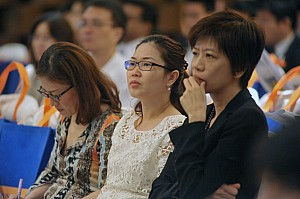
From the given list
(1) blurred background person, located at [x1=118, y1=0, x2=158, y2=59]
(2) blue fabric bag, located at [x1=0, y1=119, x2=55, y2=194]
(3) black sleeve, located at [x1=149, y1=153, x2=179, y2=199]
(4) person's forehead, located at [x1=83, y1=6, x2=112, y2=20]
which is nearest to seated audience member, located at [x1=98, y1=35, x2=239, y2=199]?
(3) black sleeve, located at [x1=149, y1=153, x2=179, y2=199]

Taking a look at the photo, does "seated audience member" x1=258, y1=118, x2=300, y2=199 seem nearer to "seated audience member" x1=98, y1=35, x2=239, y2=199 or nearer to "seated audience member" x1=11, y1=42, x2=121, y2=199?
"seated audience member" x1=98, y1=35, x2=239, y2=199

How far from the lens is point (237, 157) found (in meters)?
2.82

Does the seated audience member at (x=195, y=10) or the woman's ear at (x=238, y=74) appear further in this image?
the seated audience member at (x=195, y=10)

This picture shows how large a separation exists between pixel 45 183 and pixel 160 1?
23.5ft

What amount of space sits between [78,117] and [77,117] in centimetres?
1

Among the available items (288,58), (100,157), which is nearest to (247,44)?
(100,157)

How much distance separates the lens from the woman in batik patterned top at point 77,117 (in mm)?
3584

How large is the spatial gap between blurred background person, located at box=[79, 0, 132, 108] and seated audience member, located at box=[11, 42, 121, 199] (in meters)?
1.86

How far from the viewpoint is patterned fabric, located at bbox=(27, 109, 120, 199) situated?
356 centimetres

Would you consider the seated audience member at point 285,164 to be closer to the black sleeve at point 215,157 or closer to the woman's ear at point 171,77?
the black sleeve at point 215,157

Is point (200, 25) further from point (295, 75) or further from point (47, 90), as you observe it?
point (295, 75)

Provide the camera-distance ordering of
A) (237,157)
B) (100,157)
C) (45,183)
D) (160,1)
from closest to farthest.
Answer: (237,157) → (100,157) → (45,183) → (160,1)

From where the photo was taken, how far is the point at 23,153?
4.13 meters

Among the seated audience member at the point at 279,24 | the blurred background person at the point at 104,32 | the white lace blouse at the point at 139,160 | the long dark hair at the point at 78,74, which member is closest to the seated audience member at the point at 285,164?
the white lace blouse at the point at 139,160
